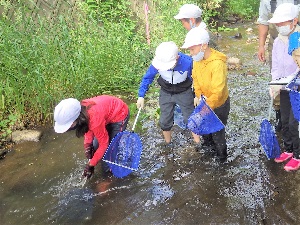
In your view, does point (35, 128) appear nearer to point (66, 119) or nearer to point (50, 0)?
point (66, 119)

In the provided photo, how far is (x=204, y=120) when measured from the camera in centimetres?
359

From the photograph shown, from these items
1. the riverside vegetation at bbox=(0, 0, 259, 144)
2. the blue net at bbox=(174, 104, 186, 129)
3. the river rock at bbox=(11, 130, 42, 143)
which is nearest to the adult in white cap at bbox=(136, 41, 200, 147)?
the blue net at bbox=(174, 104, 186, 129)

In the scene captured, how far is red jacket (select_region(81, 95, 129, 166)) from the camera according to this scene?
345 centimetres

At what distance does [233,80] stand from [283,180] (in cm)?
336

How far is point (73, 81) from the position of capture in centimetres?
556

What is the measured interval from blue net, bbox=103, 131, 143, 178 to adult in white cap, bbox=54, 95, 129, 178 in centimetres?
A: 17

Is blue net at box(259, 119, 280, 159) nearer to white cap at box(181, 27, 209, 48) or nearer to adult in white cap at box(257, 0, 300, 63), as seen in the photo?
white cap at box(181, 27, 209, 48)

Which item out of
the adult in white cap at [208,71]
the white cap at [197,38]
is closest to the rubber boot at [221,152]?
the adult in white cap at [208,71]

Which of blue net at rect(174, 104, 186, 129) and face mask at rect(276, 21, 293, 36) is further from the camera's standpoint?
blue net at rect(174, 104, 186, 129)

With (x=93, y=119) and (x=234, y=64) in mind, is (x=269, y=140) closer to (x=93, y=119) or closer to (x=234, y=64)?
(x=93, y=119)

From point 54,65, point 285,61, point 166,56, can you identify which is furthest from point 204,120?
point 54,65

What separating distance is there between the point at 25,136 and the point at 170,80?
2.43 metres

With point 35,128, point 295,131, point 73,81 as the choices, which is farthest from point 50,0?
point 295,131

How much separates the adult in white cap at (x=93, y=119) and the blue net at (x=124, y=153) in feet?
0.55
